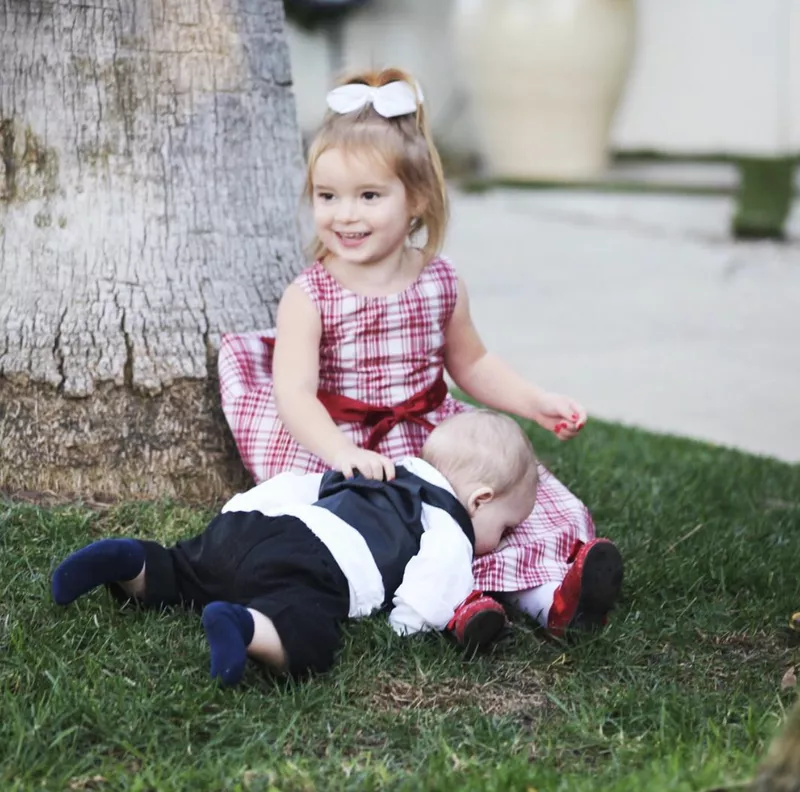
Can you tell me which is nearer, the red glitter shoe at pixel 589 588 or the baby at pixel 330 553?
the baby at pixel 330 553

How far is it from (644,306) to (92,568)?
508cm

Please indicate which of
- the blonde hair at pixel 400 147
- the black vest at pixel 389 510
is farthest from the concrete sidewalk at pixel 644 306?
the black vest at pixel 389 510

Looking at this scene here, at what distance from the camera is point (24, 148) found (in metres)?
3.18

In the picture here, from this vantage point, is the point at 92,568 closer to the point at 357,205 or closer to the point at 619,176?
the point at 357,205

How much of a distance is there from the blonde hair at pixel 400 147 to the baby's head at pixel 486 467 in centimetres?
55

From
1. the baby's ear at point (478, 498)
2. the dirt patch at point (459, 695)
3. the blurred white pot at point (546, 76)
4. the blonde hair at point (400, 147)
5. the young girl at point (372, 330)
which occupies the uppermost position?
the blurred white pot at point (546, 76)

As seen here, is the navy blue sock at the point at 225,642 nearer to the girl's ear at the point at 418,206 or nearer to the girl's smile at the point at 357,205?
the girl's smile at the point at 357,205

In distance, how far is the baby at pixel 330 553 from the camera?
95.2 inches

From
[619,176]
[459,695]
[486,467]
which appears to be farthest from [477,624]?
[619,176]

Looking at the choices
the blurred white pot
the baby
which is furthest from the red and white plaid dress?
the blurred white pot

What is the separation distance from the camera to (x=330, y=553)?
2.59 metres

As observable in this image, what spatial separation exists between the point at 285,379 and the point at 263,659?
81 centimetres

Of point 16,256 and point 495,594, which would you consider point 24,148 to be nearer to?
point 16,256

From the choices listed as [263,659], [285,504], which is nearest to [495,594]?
[285,504]
